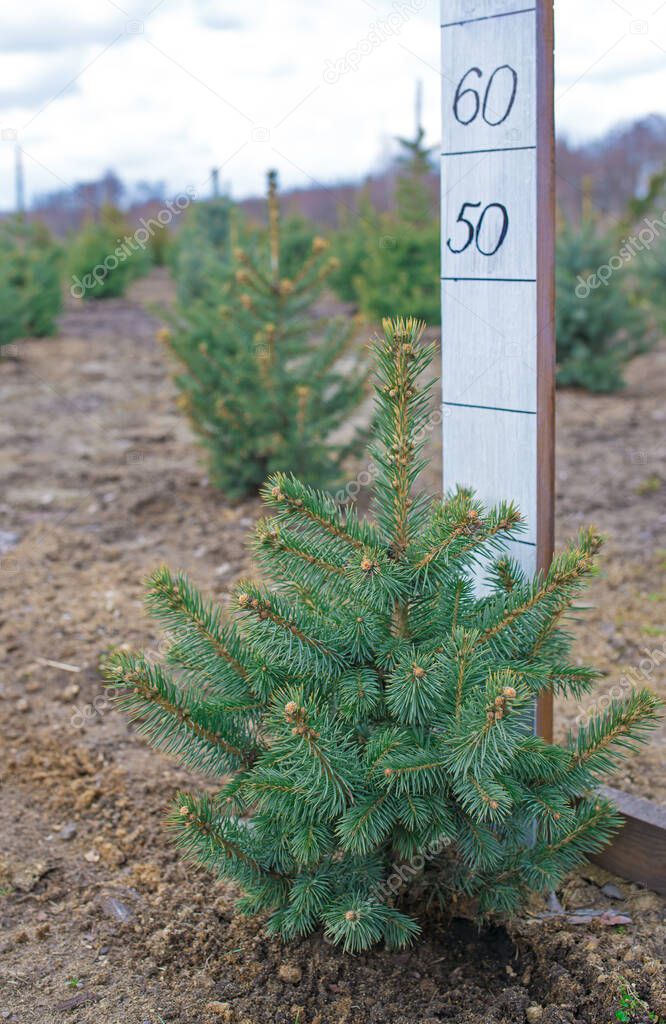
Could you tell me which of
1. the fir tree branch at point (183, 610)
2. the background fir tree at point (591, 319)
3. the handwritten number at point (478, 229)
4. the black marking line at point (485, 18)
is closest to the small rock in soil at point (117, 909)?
the fir tree branch at point (183, 610)

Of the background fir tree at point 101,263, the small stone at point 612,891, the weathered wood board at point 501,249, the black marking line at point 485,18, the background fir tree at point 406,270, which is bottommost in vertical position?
the small stone at point 612,891

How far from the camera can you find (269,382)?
5.43 meters

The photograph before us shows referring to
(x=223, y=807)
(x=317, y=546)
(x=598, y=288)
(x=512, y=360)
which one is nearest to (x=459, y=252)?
(x=512, y=360)

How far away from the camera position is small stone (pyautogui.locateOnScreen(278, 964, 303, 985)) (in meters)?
1.97

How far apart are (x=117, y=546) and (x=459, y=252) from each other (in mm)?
3356

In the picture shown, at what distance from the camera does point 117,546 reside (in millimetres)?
5094

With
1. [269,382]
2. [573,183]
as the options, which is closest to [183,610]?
[269,382]

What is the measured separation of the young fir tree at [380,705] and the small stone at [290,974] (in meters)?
0.07

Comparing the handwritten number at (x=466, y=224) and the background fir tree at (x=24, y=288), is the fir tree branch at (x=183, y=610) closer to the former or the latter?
the handwritten number at (x=466, y=224)

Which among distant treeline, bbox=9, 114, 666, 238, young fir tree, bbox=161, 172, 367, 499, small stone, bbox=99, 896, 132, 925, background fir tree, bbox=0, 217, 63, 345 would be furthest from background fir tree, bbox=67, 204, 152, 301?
small stone, bbox=99, 896, 132, 925

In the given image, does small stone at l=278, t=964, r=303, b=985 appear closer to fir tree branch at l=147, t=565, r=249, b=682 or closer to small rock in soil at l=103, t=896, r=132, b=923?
small rock in soil at l=103, t=896, r=132, b=923

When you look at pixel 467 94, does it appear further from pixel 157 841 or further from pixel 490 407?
pixel 157 841

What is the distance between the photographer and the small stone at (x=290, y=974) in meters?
1.97

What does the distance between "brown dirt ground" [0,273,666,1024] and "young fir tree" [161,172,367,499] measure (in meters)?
0.44
